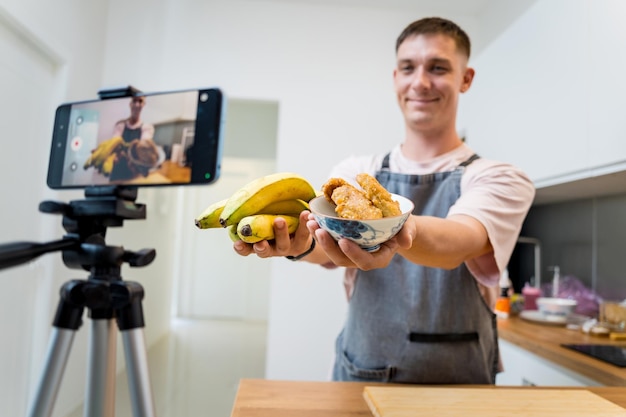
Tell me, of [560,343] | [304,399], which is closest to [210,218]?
[304,399]

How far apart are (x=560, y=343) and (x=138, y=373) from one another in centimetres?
134

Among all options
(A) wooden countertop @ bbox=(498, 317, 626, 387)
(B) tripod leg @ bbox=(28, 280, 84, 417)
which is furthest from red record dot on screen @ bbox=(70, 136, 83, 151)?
(A) wooden countertop @ bbox=(498, 317, 626, 387)

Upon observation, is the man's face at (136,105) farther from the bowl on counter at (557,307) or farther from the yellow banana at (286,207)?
the bowl on counter at (557,307)

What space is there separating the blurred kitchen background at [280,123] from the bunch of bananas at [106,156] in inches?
33.2

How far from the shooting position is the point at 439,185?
110 centimetres

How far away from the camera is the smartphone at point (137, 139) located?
0.69 metres

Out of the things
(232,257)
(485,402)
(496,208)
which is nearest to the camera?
(485,402)

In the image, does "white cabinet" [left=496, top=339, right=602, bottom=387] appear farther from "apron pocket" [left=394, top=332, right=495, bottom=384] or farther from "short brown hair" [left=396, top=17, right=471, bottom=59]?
"short brown hair" [left=396, top=17, right=471, bottom=59]

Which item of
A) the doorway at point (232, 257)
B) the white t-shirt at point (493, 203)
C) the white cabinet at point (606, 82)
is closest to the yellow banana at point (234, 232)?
the white t-shirt at point (493, 203)

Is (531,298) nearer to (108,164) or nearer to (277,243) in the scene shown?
(277,243)

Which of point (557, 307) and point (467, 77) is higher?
point (467, 77)

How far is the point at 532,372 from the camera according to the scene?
1.50m

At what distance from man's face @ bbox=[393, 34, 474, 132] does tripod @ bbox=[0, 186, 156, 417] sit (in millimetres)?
701

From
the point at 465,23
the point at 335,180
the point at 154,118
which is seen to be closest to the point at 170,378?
the point at 154,118
